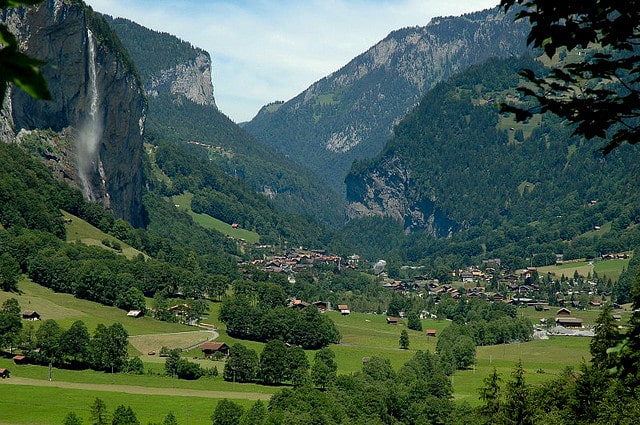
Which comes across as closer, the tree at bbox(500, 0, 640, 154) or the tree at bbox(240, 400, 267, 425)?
the tree at bbox(500, 0, 640, 154)

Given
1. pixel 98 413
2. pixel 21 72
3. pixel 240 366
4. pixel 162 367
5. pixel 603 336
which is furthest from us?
pixel 162 367

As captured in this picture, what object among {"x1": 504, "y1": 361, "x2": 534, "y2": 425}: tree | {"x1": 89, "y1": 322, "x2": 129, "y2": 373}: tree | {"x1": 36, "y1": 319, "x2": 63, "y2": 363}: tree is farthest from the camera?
{"x1": 89, "y1": 322, "x2": 129, "y2": 373}: tree

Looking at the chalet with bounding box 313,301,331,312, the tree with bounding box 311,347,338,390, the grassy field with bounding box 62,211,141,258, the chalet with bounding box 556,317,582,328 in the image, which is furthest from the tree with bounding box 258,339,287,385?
the chalet with bounding box 556,317,582,328

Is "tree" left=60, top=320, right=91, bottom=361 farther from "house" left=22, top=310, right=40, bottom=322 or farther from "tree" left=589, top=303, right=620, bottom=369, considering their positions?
"tree" left=589, top=303, right=620, bottom=369

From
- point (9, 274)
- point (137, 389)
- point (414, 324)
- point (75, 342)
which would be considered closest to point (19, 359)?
point (75, 342)

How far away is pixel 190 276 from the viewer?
161250mm

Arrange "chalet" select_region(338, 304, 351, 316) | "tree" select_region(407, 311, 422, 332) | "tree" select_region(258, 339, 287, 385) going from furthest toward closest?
1. "chalet" select_region(338, 304, 351, 316)
2. "tree" select_region(407, 311, 422, 332)
3. "tree" select_region(258, 339, 287, 385)

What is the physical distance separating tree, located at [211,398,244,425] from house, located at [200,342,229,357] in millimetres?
38640

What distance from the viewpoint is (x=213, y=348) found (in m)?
121

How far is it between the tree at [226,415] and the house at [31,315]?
Result: 43.5 metres

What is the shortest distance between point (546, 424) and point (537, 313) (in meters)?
148

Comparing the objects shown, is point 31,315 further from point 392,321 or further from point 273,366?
point 392,321

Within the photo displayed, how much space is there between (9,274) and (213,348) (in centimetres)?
3002

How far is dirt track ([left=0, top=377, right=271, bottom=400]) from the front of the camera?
94.1 m
